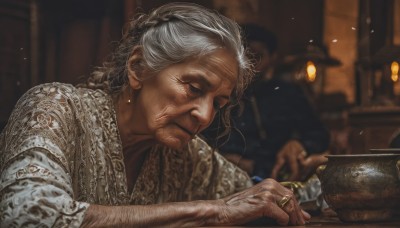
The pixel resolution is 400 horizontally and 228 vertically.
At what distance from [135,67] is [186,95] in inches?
10.6

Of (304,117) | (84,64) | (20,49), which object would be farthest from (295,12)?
(20,49)

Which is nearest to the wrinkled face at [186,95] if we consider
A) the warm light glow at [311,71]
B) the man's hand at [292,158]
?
the man's hand at [292,158]

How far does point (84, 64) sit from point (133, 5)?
472 mm

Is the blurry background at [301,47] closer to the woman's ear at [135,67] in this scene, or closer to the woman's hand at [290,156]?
the woman's hand at [290,156]

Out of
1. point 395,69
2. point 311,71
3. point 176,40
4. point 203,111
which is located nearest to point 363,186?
point 203,111

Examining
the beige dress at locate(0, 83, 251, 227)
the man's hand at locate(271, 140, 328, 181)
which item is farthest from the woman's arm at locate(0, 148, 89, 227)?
the man's hand at locate(271, 140, 328, 181)

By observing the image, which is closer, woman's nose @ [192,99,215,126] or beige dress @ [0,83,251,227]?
beige dress @ [0,83,251,227]

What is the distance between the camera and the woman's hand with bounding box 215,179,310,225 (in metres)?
2.37

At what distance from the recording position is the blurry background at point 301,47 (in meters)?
4.09

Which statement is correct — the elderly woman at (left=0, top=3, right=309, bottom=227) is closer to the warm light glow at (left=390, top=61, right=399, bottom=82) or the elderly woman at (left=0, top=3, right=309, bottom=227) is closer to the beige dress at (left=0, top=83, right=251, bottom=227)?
the beige dress at (left=0, top=83, right=251, bottom=227)

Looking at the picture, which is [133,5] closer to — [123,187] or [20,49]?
Result: [20,49]

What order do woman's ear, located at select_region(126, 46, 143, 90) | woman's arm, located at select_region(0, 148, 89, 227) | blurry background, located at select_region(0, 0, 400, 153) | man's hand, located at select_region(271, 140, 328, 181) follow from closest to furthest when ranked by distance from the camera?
woman's arm, located at select_region(0, 148, 89, 227), woman's ear, located at select_region(126, 46, 143, 90), man's hand, located at select_region(271, 140, 328, 181), blurry background, located at select_region(0, 0, 400, 153)

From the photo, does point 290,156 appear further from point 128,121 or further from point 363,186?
point 363,186

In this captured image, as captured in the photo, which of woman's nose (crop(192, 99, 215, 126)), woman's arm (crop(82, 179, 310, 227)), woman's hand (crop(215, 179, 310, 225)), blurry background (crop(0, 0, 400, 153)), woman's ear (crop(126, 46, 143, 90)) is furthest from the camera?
blurry background (crop(0, 0, 400, 153))
